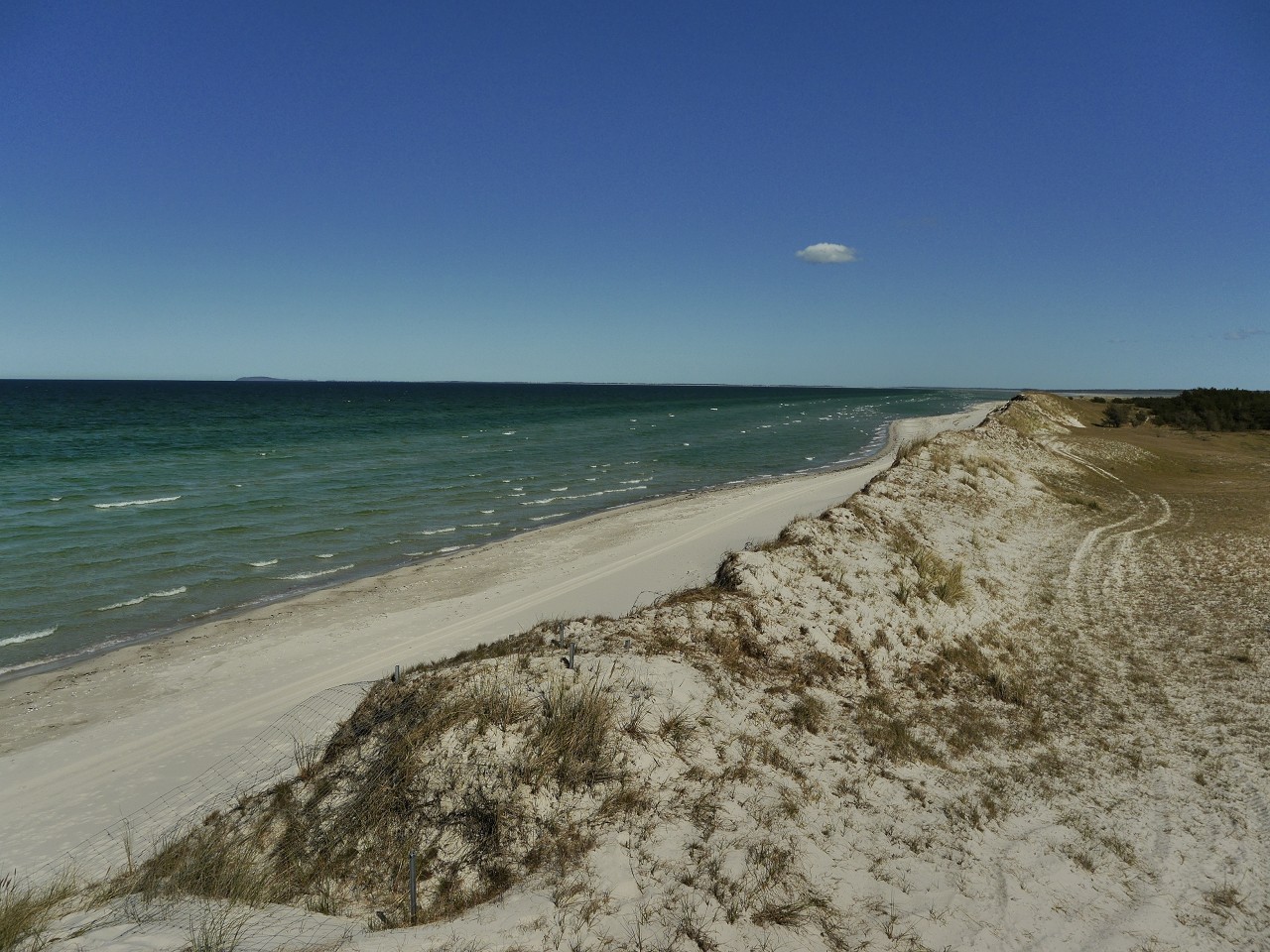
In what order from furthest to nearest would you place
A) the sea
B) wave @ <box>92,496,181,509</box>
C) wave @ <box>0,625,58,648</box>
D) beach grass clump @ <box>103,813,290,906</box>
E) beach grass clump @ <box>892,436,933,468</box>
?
wave @ <box>92,496,181,509</box>
beach grass clump @ <box>892,436,933,468</box>
the sea
wave @ <box>0,625,58,648</box>
beach grass clump @ <box>103,813,290,906</box>

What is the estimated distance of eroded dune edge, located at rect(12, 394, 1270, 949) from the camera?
197 inches

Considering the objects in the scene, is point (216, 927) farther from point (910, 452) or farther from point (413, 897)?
point (910, 452)

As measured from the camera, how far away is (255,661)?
1245 cm

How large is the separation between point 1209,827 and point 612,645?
638 centimetres

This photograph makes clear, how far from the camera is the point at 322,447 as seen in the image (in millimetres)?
47969

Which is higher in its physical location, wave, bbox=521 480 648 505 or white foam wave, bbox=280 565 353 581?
wave, bbox=521 480 648 505

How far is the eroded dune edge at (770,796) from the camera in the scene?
16.4 feet

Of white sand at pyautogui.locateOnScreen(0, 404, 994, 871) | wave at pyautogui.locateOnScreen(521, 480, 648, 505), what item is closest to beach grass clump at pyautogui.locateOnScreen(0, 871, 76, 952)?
white sand at pyautogui.locateOnScreen(0, 404, 994, 871)

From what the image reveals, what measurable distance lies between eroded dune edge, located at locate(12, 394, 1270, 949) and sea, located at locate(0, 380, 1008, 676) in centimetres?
1125

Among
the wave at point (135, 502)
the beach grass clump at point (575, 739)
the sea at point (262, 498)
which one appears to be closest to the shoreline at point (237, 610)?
the sea at point (262, 498)

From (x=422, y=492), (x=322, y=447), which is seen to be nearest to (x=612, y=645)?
(x=422, y=492)

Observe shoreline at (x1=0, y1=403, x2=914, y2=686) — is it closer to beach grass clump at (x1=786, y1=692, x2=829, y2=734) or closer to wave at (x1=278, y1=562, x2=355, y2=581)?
wave at (x1=278, y1=562, x2=355, y2=581)

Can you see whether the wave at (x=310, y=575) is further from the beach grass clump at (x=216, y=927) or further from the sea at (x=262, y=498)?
the beach grass clump at (x=216, y=927)

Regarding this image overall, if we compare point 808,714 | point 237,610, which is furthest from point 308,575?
point 808,714
